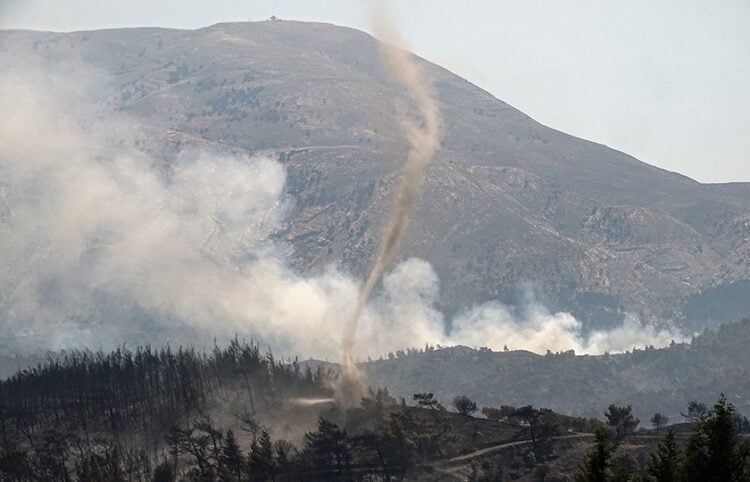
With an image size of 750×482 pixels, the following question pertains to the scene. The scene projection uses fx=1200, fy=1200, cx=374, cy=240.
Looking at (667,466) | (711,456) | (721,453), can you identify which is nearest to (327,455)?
(667,466)

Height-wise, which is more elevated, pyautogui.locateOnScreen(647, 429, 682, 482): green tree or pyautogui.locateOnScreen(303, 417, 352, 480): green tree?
pyautogui.locateOnScreen(647, 429, 682, 482): green tree

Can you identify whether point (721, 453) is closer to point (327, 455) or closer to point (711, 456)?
point (711, 456)

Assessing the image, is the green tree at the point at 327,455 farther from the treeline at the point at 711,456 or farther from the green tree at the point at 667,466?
the treeline at the point at 711,456

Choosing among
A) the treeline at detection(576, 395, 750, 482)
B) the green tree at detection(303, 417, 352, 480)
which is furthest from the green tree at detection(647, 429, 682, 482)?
the green tree at detection(303, 417, 352, 480)

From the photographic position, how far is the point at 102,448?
200m

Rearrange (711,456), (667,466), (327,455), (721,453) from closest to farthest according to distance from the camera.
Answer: (721,453) → (711,456) → (667,466) → (327,455)

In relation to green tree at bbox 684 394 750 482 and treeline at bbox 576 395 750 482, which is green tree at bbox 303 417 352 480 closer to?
treeline at bbox 576 395 750 482

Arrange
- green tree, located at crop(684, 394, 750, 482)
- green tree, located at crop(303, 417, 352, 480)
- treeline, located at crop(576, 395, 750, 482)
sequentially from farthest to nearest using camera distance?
1. green tree, located at crop(303, 417, 352, 480)
2. green tree, located at crop(684, 394, 750, 482)
3. treeline, located at crop(576, 395, 750, 482)

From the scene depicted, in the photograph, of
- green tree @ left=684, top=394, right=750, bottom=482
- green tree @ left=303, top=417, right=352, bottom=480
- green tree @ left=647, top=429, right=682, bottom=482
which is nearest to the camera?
green tree @ left=684, top=394, right=750, bottom=482

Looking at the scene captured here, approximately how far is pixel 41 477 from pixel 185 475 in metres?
20.8

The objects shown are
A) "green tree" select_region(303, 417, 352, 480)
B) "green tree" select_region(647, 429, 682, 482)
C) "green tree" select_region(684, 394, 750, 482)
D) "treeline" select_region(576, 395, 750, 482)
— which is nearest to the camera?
"treeline" select_region(576, 395, 750, 482)

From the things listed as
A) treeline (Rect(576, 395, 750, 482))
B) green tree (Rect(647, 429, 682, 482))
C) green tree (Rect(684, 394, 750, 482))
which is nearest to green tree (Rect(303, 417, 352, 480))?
green tree (Rect(647, 429, 682, 482))

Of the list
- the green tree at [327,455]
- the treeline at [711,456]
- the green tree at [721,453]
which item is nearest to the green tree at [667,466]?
the treeline at [711,456]

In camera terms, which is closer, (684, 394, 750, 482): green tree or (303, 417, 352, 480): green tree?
(684, 394, 750, 482): green tree
